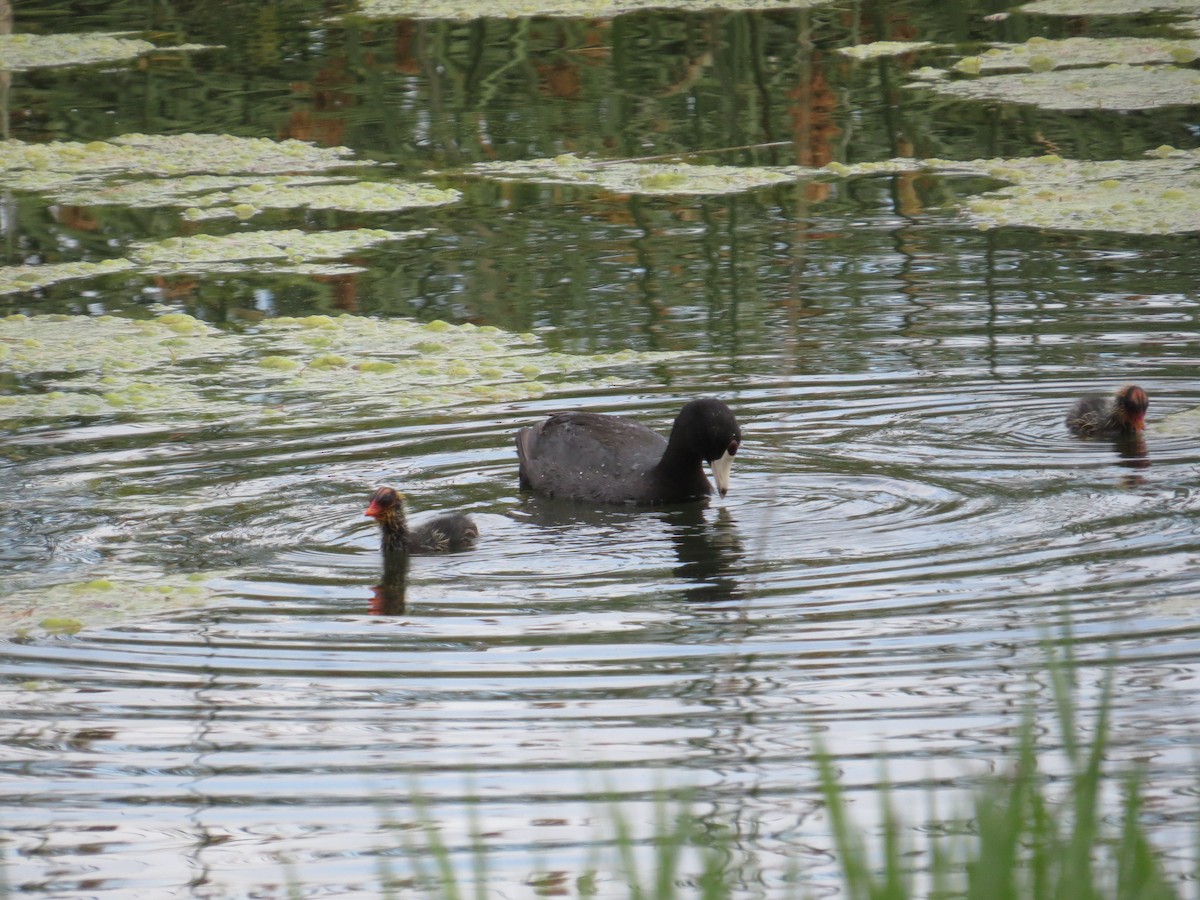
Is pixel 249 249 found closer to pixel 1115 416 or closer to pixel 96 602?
pixel 96 602

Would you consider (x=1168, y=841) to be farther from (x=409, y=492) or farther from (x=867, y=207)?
(x=867, y=207)

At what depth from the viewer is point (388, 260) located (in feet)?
37.6

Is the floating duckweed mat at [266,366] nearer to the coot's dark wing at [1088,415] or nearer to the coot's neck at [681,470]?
the coot's neck at [681,470]

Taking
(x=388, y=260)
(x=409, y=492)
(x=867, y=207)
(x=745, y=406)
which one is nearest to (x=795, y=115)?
(x=867, y=207)

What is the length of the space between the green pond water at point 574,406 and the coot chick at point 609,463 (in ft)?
0.51

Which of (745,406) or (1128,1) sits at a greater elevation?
(1128,1)

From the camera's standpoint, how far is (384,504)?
23.3 feet

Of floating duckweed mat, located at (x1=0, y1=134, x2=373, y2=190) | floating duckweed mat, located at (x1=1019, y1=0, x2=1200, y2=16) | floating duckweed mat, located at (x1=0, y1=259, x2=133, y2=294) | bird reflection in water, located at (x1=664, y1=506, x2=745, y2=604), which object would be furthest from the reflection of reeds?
floating duckweed mat, located at (x1=1019, y1=0, x2=1200, y2=16)

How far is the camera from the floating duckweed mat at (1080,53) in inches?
610

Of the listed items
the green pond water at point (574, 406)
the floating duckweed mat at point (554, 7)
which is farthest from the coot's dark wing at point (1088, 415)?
the floating duckweed mat at point (554, 7)

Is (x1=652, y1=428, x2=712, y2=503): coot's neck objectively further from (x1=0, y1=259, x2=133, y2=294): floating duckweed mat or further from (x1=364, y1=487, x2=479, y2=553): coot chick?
(x1=0, y1=259, x2=133, y2=294): floating duckweed mat

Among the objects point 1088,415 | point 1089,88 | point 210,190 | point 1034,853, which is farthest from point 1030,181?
point 1034,853

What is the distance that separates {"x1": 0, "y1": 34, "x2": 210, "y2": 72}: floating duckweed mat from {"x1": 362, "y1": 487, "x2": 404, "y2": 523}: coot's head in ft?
38.3

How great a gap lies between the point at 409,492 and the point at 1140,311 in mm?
3855
